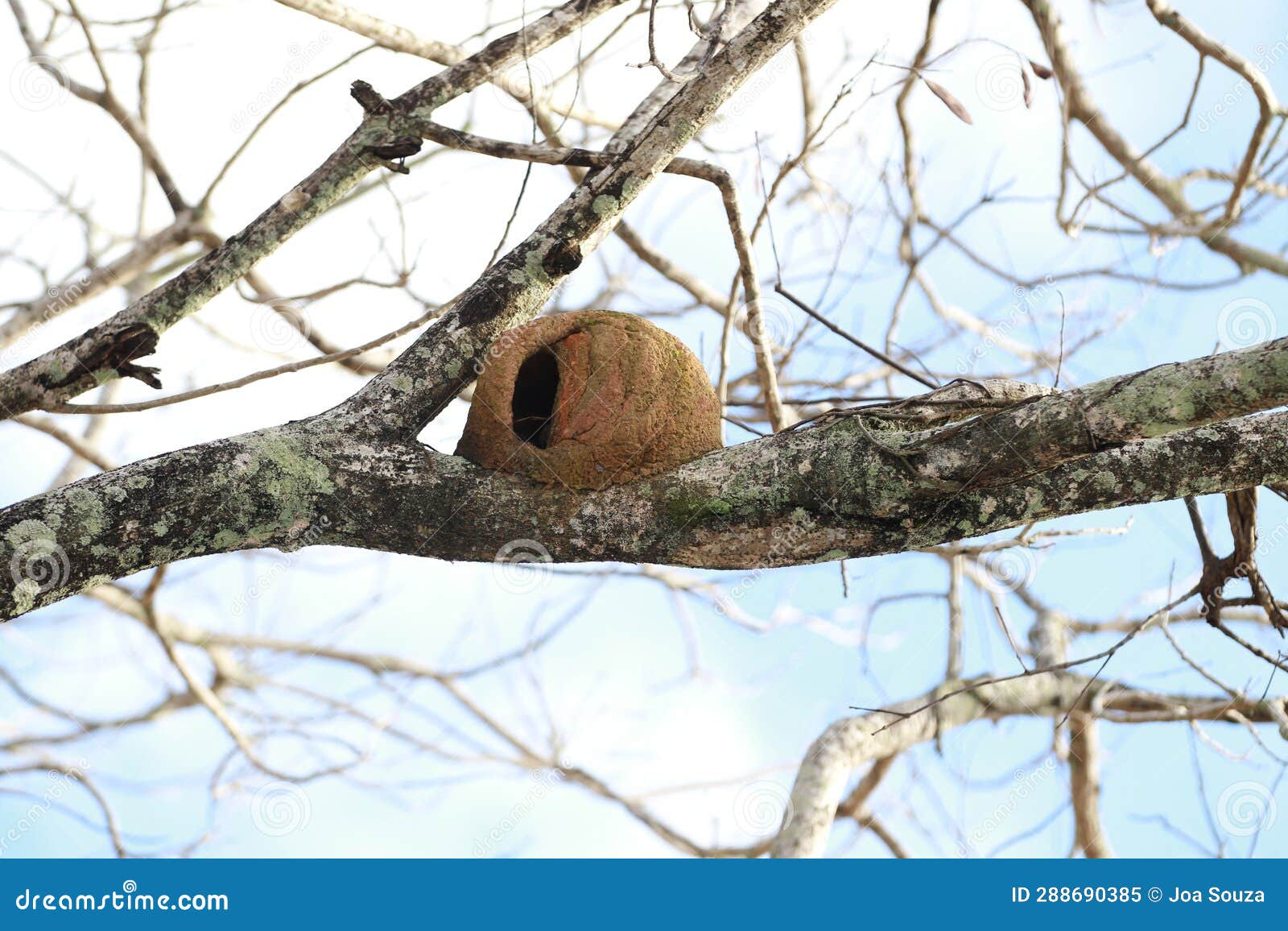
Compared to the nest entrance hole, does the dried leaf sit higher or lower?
higher

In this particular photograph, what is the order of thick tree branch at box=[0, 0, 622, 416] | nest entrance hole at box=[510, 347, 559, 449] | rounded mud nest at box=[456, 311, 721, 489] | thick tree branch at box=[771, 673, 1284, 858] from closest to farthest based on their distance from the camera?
rounded mud nest at box=[456, 311, 721, 489] → nest entrance hole at box=[510, 347, 559, 449] → thick tree branch at box=[0, 0, 622, 416] → thick tree branch at box=[771, 673, 1284, 858]

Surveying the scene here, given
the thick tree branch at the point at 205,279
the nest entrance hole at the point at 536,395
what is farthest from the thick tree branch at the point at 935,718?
the thick tree branch at the point at 205,279

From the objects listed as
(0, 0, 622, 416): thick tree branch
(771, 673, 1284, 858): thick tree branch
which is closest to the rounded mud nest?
(0, 0, 622, 416): thick tree branch

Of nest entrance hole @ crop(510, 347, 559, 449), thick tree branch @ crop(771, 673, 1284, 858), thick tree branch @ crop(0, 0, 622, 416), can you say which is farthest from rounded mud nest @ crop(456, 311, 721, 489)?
thick tree branch @ crop(771, 673, 1284, 858)

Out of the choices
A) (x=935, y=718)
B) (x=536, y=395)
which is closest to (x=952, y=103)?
(x=536, y=395)

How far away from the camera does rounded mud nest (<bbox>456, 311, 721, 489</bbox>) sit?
275 cm

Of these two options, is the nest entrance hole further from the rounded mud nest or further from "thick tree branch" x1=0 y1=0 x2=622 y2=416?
"thick tree branch" x1=0 y1=0 x2=622 y2=416

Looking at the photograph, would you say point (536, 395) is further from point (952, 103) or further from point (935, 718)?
point (935, 718)

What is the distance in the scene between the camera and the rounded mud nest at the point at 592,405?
9.03 ft

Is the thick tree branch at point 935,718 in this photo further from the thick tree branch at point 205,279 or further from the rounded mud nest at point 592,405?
the thick tree branch at point 205,279

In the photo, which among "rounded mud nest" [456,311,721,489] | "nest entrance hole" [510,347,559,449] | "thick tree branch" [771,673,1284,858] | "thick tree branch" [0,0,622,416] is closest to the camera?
"rounded mud nest" [456,311,721,489]

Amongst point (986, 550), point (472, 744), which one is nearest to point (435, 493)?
point (986, 550)

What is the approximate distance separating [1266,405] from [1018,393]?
84 centimetres

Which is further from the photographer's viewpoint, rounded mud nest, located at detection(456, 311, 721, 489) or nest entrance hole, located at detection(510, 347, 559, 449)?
nest entrance hole, located at detection(510, 347, 559, 449)
